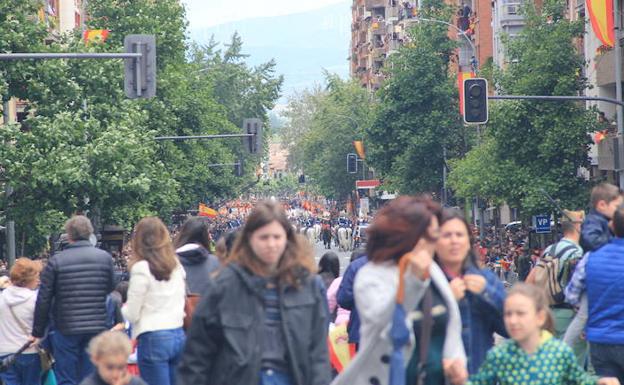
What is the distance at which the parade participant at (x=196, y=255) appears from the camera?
12258mm

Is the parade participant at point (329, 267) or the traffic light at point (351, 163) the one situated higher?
the traffic light at point (351, 163)

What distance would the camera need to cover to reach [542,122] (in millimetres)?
43969

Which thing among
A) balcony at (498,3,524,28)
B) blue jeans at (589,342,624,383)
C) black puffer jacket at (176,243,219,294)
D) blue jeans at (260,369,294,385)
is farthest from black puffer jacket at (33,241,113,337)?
balcony at (498,3,524,28)

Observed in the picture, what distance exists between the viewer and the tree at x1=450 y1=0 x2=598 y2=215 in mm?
43562

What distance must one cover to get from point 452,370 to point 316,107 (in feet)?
472

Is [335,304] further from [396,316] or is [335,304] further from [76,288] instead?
[396,316]

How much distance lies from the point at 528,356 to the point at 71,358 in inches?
218

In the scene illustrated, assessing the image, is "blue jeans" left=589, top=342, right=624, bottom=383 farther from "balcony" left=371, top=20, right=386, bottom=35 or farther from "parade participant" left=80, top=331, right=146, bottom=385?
"balcony" left=371, top=20, right=386, bottom=35

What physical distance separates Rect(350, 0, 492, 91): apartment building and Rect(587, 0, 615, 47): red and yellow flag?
42022 millimetres

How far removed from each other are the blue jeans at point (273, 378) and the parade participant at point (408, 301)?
0.82ft

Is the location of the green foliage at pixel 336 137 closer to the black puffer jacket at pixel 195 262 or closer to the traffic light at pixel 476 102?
the traffic light at pixel 476 102

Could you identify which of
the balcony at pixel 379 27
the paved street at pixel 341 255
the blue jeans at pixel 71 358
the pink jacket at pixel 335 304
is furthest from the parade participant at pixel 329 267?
the balcony at pixel 379 27

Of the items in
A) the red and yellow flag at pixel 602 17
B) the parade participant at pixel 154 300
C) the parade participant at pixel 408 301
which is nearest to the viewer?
the parade participant at pixel 408 301

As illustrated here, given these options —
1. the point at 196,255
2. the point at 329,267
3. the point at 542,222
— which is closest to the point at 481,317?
the point at 196,255
